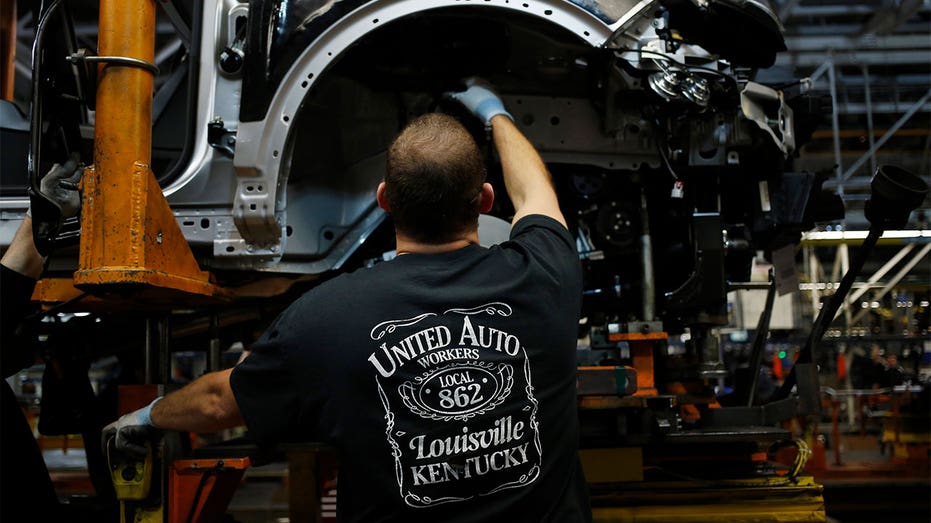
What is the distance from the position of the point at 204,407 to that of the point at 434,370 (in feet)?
1.91

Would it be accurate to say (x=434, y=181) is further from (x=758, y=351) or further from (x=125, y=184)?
(x=758, y=351)

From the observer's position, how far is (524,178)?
192 centimetres

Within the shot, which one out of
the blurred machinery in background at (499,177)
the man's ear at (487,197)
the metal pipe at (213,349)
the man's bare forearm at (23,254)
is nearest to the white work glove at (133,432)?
the blurred machinery in background at (499,177)

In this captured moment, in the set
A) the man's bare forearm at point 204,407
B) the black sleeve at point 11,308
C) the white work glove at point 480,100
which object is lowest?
the man's bare forearm at point 204,407

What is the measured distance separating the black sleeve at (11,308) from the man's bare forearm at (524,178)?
149cm

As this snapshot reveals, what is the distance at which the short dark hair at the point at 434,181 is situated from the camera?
4.89ft

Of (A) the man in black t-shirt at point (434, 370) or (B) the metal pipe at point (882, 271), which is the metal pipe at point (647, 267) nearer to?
(A) the man in black t-shirt at point (434, 370)

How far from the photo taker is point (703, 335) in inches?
128

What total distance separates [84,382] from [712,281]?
291 cm

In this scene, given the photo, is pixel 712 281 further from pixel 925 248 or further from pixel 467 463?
pixel 925 248

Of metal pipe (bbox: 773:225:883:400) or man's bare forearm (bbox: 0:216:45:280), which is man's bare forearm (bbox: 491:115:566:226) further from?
metal pipe (bbox: 773:225:883:400)

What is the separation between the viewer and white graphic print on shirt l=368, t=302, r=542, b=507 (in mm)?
1385

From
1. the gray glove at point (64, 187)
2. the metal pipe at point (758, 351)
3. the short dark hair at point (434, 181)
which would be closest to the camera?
the short dark hair at point (434, 181)

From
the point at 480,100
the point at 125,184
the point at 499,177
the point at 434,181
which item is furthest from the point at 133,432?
the point at 499,177
